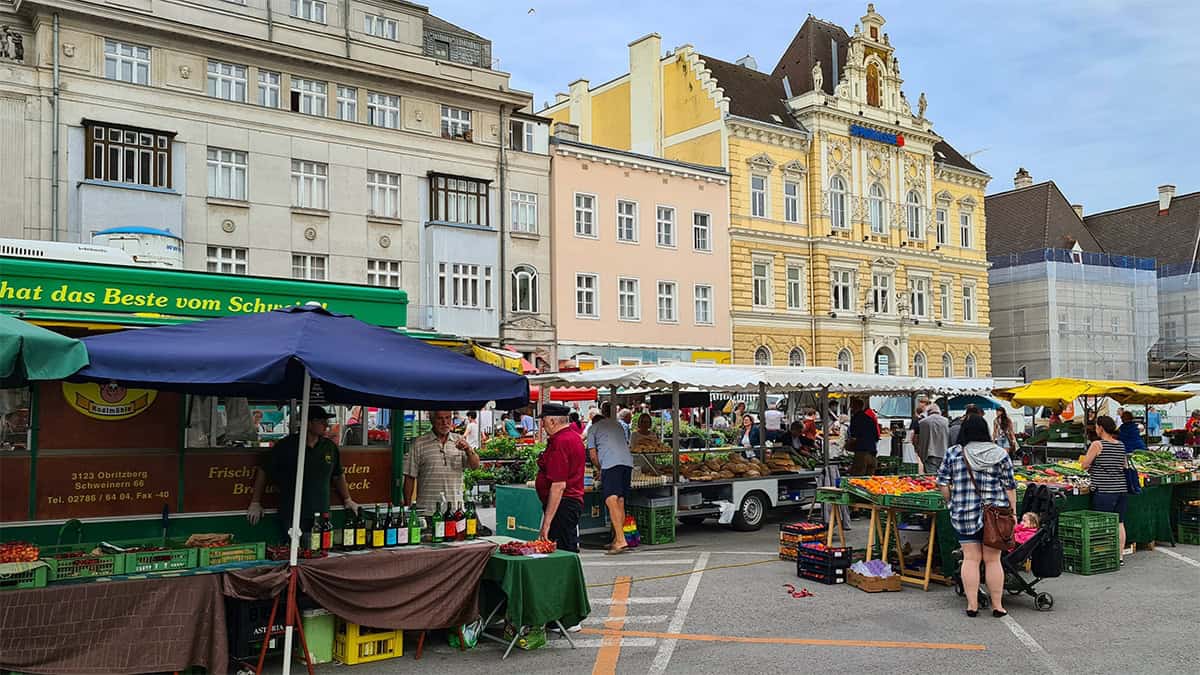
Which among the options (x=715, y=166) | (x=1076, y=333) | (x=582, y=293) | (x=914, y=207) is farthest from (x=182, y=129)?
(x=1076, y=333)

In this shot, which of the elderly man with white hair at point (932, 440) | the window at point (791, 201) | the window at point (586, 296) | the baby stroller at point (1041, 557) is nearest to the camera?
the baby stroller at point (1041, 557)

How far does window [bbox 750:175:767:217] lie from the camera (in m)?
41.5

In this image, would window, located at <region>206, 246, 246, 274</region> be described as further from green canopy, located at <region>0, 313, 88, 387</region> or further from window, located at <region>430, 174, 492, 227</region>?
green canopy, located at <region>0, 313, 88, 387</region>

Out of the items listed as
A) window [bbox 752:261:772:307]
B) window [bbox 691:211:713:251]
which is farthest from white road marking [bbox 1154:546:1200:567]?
window [bbox 752:261:772:307]

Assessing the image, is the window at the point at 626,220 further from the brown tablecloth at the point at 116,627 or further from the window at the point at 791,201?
the brown tablecloth at the point at 116,627

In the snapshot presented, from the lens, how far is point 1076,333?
50.9 metres

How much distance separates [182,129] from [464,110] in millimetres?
8903

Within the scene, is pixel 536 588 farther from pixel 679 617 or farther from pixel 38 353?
pixel 38 353

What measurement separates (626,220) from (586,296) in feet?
11.6

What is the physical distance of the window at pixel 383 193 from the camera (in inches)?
1221

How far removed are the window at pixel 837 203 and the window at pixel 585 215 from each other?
12.6 m

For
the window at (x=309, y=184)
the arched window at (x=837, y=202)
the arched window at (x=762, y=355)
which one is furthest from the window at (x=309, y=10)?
the arched window at (x=837, y=202)

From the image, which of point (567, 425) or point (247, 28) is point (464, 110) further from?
point (567, 425)

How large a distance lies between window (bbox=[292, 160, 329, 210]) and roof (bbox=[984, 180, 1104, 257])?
4257cm
